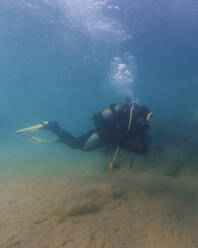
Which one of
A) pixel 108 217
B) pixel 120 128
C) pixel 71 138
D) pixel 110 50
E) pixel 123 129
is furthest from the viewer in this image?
pixel 110 50

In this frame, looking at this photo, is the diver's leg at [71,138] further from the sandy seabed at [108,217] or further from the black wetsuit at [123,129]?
the sandy seabed at [108,217]

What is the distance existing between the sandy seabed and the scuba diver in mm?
1360

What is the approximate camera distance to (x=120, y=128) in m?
5.53

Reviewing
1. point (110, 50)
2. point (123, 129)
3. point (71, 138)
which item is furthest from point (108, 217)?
point (110, 50)

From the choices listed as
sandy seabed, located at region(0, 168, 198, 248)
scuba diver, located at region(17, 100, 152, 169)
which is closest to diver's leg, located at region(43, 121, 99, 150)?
scuba diver, located at region(17, 100, 152, 169)

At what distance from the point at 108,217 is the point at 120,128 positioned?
297 cm

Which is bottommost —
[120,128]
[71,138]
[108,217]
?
[71,138]

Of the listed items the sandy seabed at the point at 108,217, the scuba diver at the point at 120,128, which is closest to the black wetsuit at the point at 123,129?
the scuba diver at the point at 120,128

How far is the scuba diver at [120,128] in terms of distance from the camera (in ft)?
17.4

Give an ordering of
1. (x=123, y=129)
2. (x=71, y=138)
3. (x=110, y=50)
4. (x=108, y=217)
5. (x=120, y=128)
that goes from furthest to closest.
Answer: (x=110, y=50) → (x=71, y=138) → (x=120, y=128) → (x=123, y=129) → (x=108, y=217)

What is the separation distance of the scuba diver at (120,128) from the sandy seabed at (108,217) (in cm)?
136

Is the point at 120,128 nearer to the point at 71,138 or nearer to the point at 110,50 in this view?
the point at 71,138

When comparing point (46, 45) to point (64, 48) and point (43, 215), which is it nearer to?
point (64, 48)

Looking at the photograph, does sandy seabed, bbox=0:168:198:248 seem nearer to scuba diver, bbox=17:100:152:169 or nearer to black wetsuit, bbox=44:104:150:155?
black wetsuit, bbox=44:104:150:155
